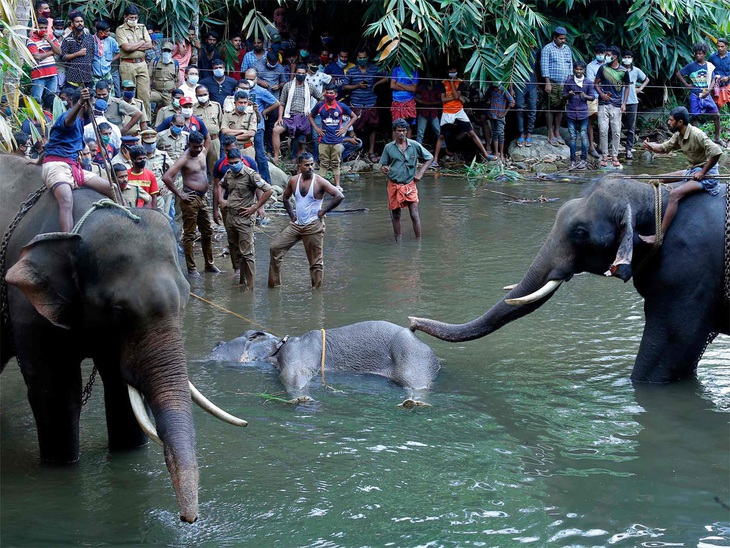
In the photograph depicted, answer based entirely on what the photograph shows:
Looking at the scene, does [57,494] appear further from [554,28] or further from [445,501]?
[554,28]

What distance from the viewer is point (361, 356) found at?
305 inches

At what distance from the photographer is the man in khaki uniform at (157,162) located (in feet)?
37.7

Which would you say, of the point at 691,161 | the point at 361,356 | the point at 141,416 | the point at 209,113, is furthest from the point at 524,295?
the point at 209,113

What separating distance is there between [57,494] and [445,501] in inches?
91.1

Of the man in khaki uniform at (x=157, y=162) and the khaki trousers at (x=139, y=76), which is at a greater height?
the khaki trousers at (x=139, y=76)

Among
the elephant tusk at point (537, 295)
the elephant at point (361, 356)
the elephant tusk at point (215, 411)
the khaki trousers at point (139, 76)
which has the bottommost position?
the elephant at point (361, 356)

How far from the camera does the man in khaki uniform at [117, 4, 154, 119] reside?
1497cm

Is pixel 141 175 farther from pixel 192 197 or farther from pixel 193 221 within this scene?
pixel 193 221

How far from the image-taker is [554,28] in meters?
18.3

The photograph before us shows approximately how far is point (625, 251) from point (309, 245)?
14.2 ft

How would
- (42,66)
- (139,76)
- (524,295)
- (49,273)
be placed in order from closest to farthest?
1. (49,273)
2. (524,295)
3. (42,66)
4. (139,76)

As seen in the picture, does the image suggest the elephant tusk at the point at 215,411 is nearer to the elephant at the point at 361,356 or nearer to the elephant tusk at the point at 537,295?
the elephant at the point at 361,356

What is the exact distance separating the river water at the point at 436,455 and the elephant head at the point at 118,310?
81 centimetres

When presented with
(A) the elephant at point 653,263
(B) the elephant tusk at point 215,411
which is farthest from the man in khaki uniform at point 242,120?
(B) the elephant tusk at point 215,411
